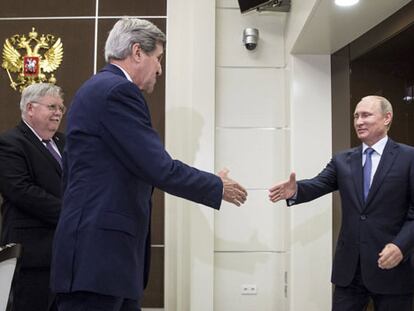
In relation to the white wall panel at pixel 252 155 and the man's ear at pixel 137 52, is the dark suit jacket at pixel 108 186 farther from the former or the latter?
the white wall panel at pixel 252 155

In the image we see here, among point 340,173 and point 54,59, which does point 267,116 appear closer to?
point 340,173

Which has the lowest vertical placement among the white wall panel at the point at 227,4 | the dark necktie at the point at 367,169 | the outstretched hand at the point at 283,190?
the outstretched hand at the point at 283,190

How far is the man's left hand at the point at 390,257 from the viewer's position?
2.35m

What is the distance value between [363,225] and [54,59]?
3.04 metres

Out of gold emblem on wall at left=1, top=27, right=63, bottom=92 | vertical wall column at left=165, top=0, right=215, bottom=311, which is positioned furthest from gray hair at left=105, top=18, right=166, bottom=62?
gold emblem on wall at left=1, top=27, right=63, bottom=92

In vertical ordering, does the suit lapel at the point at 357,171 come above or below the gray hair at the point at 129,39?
below

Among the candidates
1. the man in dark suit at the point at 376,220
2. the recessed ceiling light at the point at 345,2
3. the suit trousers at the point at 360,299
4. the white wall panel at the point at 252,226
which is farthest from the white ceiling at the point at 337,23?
the suit trousers at the point at 360,299

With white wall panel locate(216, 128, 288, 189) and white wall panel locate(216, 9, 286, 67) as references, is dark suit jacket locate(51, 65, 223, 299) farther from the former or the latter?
white wall panel locate(216, 9, 286, 67)

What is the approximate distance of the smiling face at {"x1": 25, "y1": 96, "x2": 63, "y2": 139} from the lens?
285 centimetres

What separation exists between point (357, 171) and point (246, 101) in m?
1.54

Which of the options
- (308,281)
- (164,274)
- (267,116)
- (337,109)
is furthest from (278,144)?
(164,274)

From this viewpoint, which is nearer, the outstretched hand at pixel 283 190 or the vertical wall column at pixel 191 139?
the outstretched hand at pixel 283 190

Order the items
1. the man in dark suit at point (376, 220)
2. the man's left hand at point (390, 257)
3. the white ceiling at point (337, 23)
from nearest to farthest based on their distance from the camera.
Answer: the man's left hand at point (390, 257)
the man in dark suit at point (376, 220)
the white ceiling at point (337, 23)

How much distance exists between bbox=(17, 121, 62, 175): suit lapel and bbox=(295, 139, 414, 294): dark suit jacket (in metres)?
1.58
